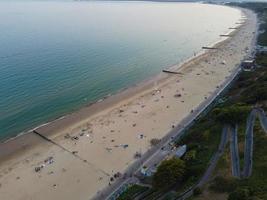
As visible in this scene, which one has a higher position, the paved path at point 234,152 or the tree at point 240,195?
A: the tree at point 240,195

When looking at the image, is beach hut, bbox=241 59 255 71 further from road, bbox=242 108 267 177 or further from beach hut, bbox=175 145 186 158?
beach hut, bbox=175 145 186 158

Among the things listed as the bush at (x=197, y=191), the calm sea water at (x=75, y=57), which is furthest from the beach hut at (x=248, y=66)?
the bush at (x=197, y=191)

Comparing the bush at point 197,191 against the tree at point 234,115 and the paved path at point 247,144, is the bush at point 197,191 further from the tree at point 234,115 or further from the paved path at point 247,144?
the tree at point 234,115

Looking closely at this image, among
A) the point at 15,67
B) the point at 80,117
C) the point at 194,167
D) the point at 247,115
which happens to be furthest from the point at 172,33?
the point at 194,167

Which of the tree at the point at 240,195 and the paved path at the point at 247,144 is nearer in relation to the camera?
the tree at the point at 240,195

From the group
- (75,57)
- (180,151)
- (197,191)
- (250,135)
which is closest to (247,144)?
(250,135)

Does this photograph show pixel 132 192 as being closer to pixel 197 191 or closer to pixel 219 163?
pixel 197 191

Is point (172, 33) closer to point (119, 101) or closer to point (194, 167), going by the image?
point (119, 101)
